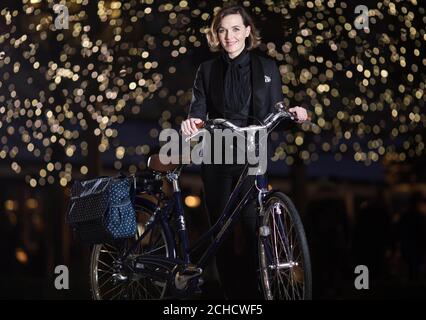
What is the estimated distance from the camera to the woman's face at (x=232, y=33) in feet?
16.1

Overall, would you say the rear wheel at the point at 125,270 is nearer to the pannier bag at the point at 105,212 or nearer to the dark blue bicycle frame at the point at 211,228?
the dark blue bicycle frame at the point at 211,228

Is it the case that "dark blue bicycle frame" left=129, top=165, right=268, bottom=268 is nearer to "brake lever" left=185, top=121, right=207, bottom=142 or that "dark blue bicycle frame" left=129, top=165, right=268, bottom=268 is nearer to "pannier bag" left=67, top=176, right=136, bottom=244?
"pannier bag" left=67, top=176, right=136, bottom=244

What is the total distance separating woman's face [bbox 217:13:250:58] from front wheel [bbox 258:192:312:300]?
0.99 m

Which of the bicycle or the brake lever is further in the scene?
the brake lever

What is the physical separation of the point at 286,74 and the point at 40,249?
6.29 meters

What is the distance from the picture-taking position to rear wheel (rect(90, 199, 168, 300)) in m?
5.12

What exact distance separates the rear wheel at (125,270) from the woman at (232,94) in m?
0.39

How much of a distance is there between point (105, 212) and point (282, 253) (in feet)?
3.46
